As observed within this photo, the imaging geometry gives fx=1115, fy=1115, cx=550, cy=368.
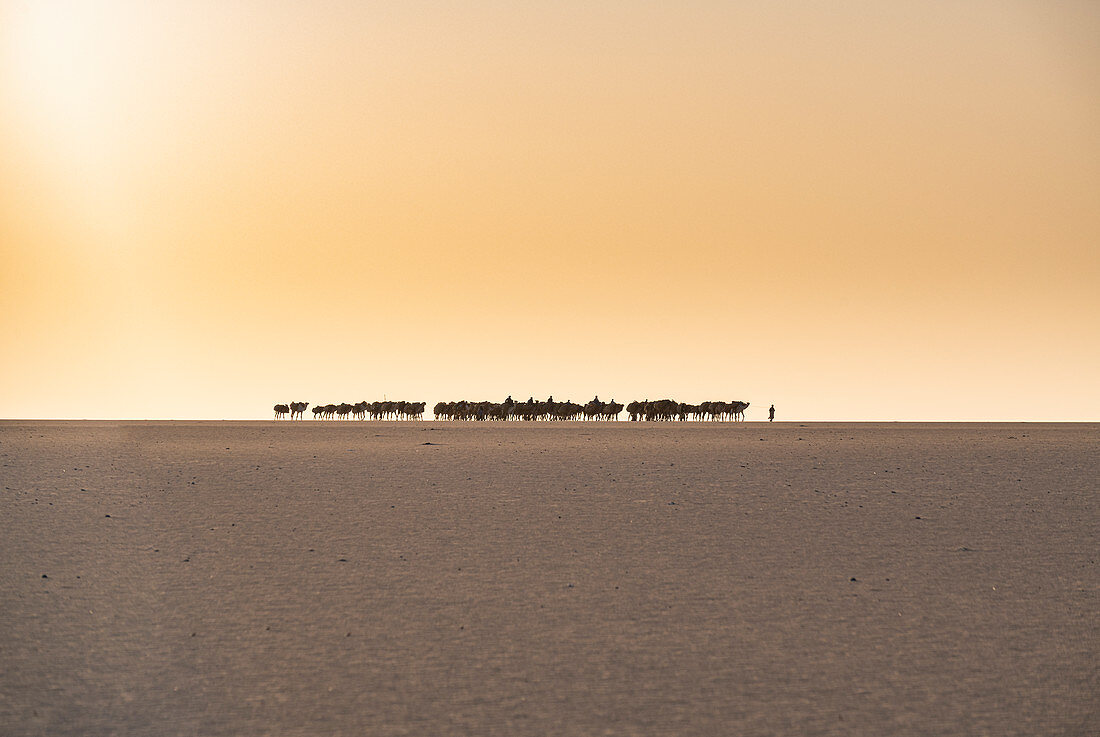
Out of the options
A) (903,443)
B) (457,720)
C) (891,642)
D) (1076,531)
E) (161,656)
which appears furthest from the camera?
(903,443)

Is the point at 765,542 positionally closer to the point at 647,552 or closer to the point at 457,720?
the point at 647,552

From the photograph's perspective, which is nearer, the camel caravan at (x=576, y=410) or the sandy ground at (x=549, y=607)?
the sandy ground at (x=549, y=607)

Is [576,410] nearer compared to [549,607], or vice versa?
[549,607]

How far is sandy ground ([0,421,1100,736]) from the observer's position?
850cm

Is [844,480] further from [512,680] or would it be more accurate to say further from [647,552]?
[512,680]

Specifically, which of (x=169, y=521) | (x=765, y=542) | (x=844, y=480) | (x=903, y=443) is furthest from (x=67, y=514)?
(x=903, y=443)

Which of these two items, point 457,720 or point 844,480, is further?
point 844,480

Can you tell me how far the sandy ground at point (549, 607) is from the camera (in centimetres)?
850

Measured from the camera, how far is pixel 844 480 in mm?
23812

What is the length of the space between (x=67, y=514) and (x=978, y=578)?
14.0m

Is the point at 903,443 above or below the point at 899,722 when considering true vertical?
above

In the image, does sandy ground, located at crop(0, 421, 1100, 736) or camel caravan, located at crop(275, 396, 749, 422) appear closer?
sandy ground, located at crop(0, 421, 1100, 736)

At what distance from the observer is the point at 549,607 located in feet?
38.6

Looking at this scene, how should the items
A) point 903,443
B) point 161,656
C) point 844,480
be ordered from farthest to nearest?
point 903,443, point 844,480, point 161,656
